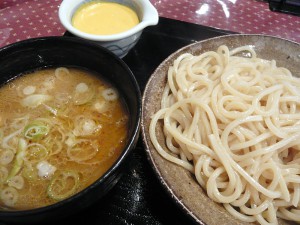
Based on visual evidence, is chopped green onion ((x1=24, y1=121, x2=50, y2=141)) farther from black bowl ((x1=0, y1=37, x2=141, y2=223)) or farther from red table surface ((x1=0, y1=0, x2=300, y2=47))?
red table surface ((x1=0, y1=0, x2=300, y2=47))

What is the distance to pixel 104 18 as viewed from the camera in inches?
102

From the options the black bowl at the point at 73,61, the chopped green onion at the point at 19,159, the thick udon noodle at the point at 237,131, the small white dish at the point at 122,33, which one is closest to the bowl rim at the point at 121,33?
the small white dish at the point at 122,33

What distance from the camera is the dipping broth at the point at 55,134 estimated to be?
1550mm

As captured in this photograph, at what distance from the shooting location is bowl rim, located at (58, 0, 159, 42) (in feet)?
7.22

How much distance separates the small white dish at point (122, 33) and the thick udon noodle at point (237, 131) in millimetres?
398

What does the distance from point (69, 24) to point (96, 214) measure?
4.74 ft

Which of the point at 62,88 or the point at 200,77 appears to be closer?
the point at 62,88

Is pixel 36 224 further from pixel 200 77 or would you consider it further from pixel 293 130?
pixel 293 130

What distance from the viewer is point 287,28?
10.9 ft

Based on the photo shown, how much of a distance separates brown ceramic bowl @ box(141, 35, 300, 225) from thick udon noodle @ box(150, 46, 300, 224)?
0.16 feet

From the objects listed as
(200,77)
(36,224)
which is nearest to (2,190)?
(36,224)

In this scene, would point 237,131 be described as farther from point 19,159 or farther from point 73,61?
point 19,159

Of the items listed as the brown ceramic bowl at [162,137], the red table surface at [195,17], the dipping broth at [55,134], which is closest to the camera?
the dipping broth at [55,134]

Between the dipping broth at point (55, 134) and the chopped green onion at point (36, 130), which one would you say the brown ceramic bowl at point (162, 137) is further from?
the chopped green onion at point (36, 130)
